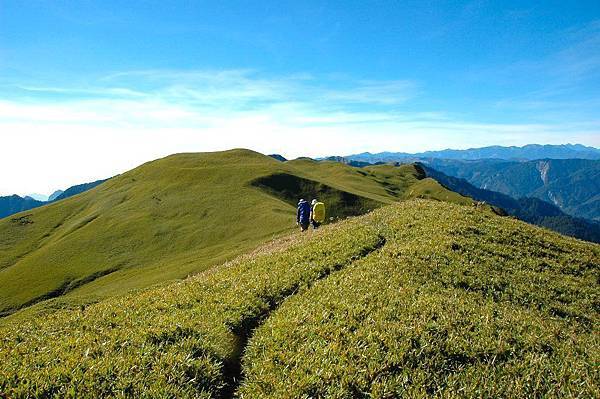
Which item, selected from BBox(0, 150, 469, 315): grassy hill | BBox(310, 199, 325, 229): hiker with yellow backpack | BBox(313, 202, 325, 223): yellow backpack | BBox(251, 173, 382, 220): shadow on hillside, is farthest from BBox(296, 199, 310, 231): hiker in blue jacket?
BBox(251, 173, 382, 220): shadow on hillside

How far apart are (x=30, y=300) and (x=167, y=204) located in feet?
156

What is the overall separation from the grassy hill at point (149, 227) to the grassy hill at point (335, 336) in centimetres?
4144

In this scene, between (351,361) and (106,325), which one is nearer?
(351,361)

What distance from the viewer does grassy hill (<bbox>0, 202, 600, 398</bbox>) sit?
10.6 metres

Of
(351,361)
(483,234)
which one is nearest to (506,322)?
(351,361)

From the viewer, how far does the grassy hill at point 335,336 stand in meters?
10.6

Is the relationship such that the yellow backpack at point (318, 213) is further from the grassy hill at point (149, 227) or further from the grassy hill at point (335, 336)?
the grassy hill at point (149, 227)

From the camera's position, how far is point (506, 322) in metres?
14.7

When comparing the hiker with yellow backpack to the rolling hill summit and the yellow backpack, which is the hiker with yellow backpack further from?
the rolling hill summit

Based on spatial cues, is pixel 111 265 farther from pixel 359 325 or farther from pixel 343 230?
pixel 359 325

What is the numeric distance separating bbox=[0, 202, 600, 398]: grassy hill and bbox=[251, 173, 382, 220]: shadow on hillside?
92.6 metres

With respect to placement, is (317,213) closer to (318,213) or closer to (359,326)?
(318,213)

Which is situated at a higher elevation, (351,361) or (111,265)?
(351,361)

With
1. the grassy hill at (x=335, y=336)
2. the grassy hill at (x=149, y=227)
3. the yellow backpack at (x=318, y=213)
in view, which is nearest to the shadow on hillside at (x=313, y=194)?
the grassy hill at (x=149, y=227)
